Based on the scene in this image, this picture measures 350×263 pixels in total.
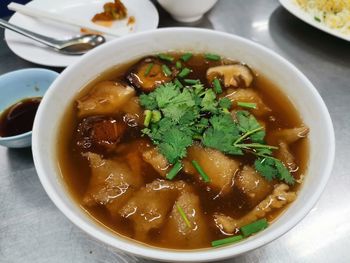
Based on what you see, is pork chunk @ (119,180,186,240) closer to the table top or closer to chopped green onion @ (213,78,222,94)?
the table top

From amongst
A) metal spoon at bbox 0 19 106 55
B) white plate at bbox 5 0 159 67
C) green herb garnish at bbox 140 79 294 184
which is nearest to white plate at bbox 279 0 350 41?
white plate at bbox 5 0 159 67

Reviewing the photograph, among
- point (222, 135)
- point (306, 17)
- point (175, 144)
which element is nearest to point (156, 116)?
point (175, 144)

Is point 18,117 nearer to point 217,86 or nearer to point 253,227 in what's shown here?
point 217,86

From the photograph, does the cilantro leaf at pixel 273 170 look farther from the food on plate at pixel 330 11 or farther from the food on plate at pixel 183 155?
the food on plate at pixel 330 11

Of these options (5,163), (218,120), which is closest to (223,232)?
(218,120)

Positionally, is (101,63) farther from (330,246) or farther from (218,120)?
(330,246)
